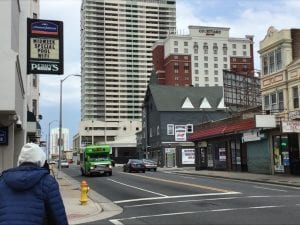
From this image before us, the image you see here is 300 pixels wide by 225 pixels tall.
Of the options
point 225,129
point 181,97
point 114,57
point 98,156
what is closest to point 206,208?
point 98,156

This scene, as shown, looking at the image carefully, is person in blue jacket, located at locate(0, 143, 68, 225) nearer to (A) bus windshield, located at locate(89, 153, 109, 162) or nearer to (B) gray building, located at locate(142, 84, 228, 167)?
(A) bus windshield, located at locate(89, 153, 109, 162)

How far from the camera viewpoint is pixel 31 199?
433 centimetres

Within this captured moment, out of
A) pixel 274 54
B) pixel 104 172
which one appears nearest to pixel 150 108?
pixel 104 172

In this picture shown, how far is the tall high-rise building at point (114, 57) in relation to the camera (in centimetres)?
18362

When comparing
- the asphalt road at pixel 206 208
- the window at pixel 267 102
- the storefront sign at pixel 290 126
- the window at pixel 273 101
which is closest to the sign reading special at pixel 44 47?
the asphalt road at pixel 206 208

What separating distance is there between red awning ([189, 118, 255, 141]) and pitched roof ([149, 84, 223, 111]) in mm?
21491

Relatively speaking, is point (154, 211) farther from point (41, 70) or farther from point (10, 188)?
point (10, 188)

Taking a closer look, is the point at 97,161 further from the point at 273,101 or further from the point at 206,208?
the point at 206,208

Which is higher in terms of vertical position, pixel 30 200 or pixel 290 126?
pixel 290 126

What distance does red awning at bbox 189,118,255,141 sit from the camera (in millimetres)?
42900

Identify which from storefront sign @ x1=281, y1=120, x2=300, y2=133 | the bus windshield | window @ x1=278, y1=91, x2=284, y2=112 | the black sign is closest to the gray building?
the bus windshield

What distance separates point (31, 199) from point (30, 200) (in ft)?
0.04

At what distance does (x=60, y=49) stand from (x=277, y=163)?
78.2 ft

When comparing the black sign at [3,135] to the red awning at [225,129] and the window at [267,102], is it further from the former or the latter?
the window at [267,102]
